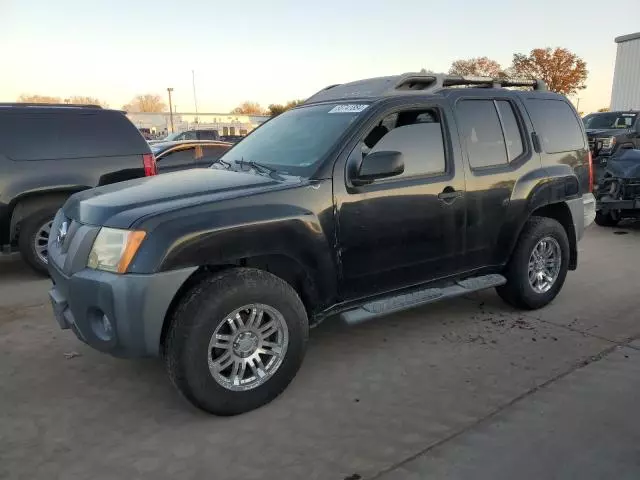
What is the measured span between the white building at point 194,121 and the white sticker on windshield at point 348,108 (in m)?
56.9

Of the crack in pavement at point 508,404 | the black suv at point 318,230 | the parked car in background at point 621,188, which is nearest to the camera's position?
the crack in pavement at point 508,404

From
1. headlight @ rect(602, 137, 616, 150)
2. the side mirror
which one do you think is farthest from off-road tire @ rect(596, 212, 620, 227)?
the side mirror

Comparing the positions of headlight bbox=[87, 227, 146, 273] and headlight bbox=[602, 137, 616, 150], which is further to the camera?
headlight bbox=[602, 137, 616, 150]

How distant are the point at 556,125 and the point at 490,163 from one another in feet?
3.59

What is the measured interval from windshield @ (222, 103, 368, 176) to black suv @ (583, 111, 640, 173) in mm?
8267

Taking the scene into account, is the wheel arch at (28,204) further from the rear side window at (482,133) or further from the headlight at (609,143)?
the headlight at (609,143)

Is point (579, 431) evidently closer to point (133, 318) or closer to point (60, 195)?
point (133, 318)

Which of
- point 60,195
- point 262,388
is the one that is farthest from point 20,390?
point 60,195

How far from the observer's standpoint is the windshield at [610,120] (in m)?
13.1

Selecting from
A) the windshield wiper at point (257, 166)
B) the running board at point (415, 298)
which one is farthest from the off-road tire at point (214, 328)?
the windshield wiper at point (257, 166)

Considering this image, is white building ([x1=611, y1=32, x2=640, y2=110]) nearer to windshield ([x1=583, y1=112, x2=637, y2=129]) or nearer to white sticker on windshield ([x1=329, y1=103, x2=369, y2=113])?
windshield ([x1=583, y1=112, x2=637, y2=129])

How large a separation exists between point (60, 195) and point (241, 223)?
13.6ft

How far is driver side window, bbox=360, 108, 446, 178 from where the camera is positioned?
3.79 metres

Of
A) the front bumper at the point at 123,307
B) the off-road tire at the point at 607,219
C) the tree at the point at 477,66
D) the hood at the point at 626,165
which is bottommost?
the off-road tire at the point at 607,219
